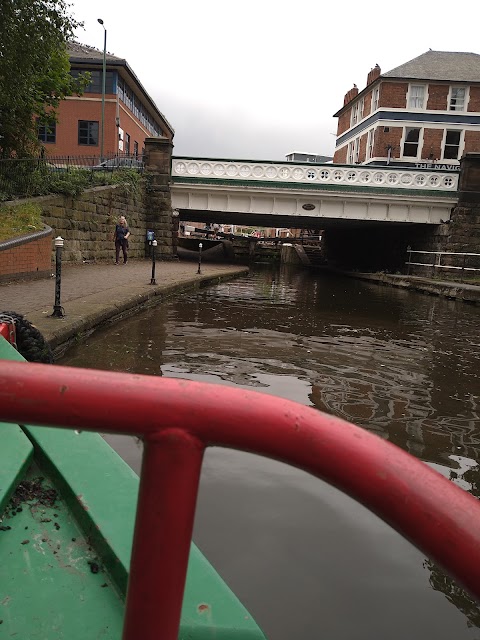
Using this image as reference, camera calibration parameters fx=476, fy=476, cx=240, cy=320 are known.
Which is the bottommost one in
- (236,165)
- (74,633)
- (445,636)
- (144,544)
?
(445,636)

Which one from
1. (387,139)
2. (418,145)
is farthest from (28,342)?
(418,145)

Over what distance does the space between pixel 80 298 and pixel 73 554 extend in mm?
6296

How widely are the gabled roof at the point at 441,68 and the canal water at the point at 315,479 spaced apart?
29.8 metres

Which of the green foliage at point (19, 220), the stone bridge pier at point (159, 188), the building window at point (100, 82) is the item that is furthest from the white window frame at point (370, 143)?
the green foliage at point (19, 220)

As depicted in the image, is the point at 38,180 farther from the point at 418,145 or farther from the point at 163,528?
the point at 418,145

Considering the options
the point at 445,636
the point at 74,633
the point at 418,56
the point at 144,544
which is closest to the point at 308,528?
the point at 445,636

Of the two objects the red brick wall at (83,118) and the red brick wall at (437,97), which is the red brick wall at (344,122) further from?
the red brick wall at (83,118)

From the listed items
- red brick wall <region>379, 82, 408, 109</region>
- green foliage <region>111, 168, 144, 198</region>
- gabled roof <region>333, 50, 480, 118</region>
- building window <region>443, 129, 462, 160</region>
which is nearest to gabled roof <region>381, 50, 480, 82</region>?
gabled roof <region>333, 50, 480, 118</region>

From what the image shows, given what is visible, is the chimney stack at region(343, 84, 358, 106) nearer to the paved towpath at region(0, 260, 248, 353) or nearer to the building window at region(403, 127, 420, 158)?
the building window at region(403, 127, 420, 158)

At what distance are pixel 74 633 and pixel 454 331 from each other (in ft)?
27.1

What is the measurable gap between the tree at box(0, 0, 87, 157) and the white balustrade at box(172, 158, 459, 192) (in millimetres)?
7422

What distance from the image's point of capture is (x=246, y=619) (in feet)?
4.62

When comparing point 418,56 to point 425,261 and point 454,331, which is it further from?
point 454,331

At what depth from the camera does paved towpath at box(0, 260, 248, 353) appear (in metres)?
5.44
